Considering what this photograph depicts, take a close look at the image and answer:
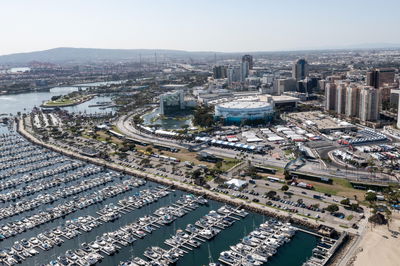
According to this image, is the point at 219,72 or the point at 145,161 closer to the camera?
the point at 145,161

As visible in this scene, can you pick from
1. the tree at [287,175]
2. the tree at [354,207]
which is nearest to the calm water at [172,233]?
the tree at [354,207]

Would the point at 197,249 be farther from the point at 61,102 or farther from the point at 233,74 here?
the point at 233,74

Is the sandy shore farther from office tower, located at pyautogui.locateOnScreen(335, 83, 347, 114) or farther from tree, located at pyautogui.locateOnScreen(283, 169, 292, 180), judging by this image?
office tower, located at pyautogui.locateOnScreen(335, 83, 347, 114)

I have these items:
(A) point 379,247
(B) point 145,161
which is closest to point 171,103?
(B) point 145,161

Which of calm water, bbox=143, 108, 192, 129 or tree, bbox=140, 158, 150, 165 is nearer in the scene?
tree, bbox=140, 158, 150, 165

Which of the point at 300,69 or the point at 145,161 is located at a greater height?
the point at 300,69

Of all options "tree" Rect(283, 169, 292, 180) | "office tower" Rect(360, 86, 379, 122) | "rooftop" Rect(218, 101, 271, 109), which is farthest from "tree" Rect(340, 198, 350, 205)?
"rooftop" Rect(218, 101, 271, 109)

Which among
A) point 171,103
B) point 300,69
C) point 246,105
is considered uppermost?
point 300,69

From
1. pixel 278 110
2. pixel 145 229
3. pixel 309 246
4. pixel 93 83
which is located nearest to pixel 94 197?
pixel 145 229
